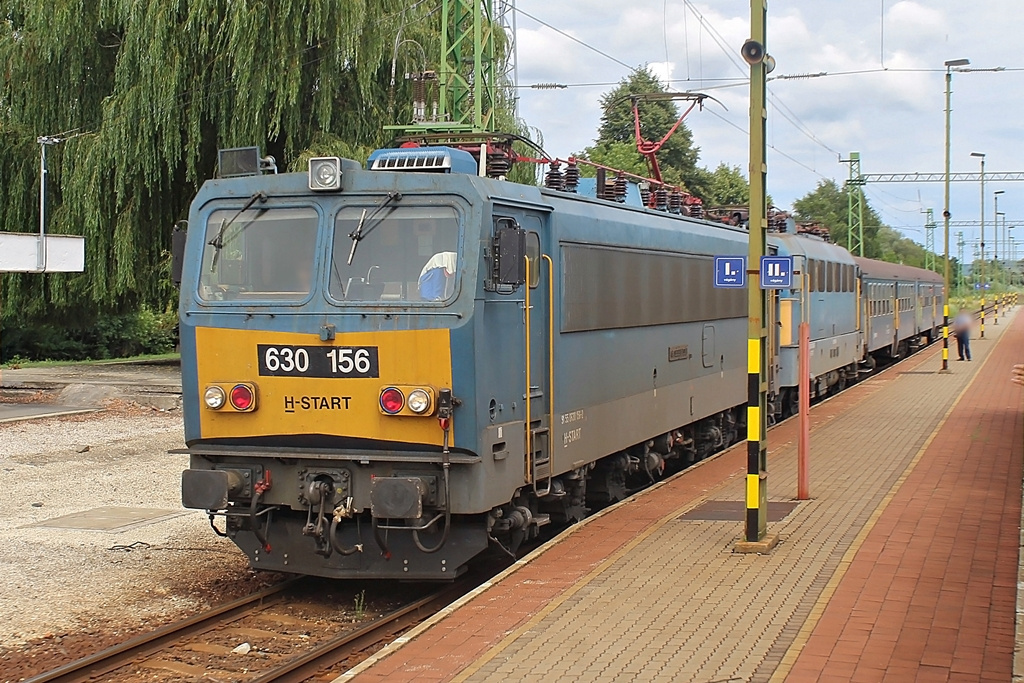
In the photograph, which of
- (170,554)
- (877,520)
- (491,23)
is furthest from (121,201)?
(877,520)

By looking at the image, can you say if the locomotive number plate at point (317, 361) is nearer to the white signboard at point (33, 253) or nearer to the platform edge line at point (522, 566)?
the platform edge line at point (522, 566)

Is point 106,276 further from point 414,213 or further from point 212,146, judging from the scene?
point 414,213

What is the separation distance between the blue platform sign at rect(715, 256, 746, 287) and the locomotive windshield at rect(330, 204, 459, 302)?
2.73m

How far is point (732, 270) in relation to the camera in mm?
10117

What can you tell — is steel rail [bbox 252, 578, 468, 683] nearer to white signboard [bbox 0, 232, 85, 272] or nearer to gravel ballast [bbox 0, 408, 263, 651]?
gravel ballast [bbox 0, 408, 263, 651]

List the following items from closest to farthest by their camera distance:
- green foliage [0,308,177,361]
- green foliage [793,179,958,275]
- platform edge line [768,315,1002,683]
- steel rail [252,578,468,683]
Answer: platform edge line [768,315,1002,683] < steel rail [252,578,468,683] < green foliage [0,308,177,361] < green foliage [793,179,958,275]

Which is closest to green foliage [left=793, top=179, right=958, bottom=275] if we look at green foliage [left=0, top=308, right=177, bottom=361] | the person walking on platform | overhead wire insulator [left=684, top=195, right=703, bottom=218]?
the person walking on platform

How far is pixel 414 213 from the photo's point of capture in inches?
341

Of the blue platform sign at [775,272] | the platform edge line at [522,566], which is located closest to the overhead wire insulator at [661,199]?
the platform edge line at [522,566]

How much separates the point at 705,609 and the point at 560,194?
4096mm

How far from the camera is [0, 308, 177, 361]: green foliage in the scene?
40.5 metres

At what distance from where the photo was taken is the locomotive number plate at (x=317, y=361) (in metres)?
8.51

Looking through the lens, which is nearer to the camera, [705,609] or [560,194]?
[705,609]

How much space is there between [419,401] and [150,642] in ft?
7.99
